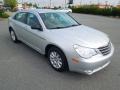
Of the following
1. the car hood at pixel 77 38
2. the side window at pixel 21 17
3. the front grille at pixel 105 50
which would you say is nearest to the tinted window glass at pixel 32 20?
the side window at pixel 21 17

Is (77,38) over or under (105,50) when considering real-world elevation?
over

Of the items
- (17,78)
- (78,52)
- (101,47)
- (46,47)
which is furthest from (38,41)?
(101,47)

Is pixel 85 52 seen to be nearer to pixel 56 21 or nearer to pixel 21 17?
pixel 56 21

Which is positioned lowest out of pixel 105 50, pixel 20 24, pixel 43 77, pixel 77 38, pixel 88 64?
pixel 43 77

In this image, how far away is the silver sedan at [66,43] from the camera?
3.38 meters

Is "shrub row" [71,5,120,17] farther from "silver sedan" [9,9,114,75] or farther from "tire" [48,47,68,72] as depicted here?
"tire" [48,47,68,72]

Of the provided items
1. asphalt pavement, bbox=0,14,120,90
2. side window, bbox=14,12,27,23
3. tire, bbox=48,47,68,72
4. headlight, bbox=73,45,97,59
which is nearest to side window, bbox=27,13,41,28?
side window, bbox=14,12,27,23

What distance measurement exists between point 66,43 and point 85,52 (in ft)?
1.66

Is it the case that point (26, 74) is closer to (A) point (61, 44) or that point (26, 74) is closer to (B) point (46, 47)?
(B) point (46, 47)

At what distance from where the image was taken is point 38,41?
452 cm

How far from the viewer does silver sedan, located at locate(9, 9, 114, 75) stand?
338cm

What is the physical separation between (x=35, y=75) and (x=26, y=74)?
0.79ft

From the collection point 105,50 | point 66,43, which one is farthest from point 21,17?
point 105,50

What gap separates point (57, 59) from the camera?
→ 13.0 ft
